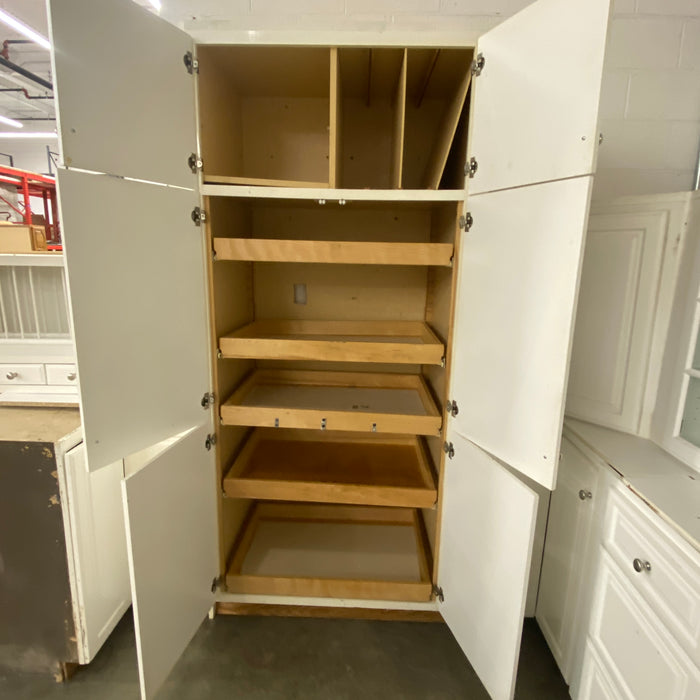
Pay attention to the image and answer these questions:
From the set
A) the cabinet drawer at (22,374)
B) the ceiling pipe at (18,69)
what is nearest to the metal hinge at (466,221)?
the cabinet drawer at (22,374)

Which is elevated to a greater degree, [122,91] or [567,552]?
[122,91]

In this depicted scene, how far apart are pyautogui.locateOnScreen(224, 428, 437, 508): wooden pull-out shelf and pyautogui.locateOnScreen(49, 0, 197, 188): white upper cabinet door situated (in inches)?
42.8

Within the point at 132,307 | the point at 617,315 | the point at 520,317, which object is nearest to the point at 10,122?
the point at 132,307

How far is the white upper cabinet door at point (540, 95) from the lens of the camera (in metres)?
0.80

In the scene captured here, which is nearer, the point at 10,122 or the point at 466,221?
the point at 466,221

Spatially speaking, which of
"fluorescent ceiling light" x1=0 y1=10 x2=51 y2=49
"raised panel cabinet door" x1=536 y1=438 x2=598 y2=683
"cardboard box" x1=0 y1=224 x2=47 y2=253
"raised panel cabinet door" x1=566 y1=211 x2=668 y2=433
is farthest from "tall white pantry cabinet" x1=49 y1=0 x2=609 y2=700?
"fluorescent ceiling light" x1=0 y1=10 x2=51 y2=49

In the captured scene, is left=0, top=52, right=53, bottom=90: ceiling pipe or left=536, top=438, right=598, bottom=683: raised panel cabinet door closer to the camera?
left=536, top=438, right=598, bottom=683: raised panel cabinet door

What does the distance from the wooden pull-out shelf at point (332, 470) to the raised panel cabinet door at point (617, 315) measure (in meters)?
0.67

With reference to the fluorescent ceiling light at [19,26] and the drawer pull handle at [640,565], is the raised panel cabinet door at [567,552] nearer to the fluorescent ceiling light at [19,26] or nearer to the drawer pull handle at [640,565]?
the drawer pull handle at [640,565]

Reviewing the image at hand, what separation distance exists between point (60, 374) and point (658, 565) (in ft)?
6.65

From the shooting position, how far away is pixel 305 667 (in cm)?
136

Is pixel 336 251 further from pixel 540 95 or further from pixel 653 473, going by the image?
pixel 653 473

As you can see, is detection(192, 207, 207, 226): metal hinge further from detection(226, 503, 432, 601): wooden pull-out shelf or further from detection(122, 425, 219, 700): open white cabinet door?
detection(226, 503, 432, 601): wooden pull-out shelf

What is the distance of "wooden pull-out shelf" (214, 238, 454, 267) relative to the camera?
1.21 meters
